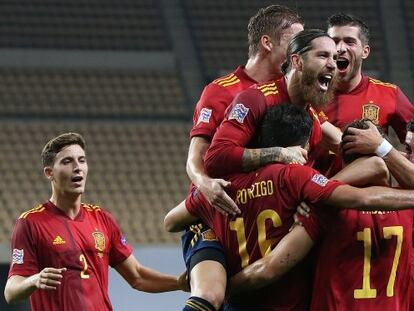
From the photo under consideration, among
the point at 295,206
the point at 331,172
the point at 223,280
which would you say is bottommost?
the point at 223,280

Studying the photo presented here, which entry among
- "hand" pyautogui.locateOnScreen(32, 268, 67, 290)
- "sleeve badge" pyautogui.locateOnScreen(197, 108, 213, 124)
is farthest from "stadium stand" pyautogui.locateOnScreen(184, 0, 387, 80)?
"hand" pyautogui.locateOnScreen(32, 268, 67, 290)

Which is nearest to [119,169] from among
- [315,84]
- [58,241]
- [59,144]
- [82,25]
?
[82,25]

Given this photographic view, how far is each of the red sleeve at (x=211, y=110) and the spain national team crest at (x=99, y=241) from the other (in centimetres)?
109

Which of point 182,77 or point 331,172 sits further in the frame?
point 182,77

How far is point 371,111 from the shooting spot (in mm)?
5348

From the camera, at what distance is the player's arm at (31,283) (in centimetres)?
500

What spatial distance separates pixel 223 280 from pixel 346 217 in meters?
0.57

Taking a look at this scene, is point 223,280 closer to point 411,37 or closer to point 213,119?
point 213,119

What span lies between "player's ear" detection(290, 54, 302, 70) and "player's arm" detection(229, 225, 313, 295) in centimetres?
74

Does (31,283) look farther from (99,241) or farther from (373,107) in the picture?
(373,107)

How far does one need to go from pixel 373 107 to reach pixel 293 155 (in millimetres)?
1237

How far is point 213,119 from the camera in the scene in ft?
16.5

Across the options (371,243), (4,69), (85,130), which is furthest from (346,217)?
(4,69)

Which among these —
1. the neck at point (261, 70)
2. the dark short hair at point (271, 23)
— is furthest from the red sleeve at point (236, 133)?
the dark short hair at point (271, 23)
